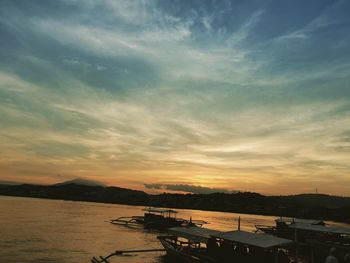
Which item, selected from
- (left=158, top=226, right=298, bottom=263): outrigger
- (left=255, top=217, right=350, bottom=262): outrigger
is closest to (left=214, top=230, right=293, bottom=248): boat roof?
(left=158, top=226, right=298, bottom=263): outrigger

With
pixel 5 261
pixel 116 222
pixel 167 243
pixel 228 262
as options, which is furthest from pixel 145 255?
pixel 116 222

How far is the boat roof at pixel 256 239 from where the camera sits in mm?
24247

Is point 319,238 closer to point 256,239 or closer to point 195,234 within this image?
point 195,234

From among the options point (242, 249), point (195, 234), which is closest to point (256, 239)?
point (242, 249)

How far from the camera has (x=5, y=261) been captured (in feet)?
123

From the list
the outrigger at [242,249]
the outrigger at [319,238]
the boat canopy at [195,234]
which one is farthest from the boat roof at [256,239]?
the boat canopy at [195,234]

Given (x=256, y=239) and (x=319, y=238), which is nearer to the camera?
(x=256, y=239)

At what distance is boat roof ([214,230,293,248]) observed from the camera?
2425cm

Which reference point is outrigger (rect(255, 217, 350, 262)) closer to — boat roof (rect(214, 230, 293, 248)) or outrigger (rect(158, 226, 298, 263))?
boat roof (rect(214, 230, 293, 248))

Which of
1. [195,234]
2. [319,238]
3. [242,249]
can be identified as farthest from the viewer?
[319,238]

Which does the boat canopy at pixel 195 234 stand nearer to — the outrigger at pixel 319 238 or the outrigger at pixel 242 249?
the outrigger at pixel 242 249

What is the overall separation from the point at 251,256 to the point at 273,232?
42164 millimetres

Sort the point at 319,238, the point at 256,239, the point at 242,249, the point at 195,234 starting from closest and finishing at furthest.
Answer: the point at 256,239 < the point at 242,249 < the point at 195,234 < the point at 319,238

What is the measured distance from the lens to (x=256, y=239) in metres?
26.3
